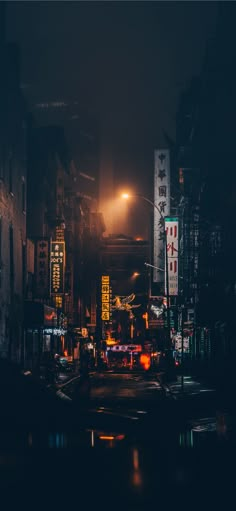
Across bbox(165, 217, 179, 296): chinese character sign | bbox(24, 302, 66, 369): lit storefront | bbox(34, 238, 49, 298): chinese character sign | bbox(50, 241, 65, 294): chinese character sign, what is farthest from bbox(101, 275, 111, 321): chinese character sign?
bbox(165, 217, 179, 296): chinese character sign

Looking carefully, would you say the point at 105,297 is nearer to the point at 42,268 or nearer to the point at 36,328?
the point at 42,268

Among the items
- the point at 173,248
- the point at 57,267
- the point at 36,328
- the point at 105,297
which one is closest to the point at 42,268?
the point at 57,267

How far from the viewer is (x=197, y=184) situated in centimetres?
6594

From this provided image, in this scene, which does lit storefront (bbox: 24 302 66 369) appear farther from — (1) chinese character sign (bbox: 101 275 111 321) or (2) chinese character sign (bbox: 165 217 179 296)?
(1) chinese character sign (bbox: 101 275 111 321)

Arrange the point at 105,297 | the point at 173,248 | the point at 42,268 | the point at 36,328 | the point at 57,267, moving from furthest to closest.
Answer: the point at 105,297 < the point at 57,267 < the point at 42,268 < the point at 36,328 < the point at 173,248

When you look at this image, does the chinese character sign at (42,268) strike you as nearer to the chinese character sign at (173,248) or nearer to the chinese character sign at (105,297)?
the chinese character sign at (173,248)

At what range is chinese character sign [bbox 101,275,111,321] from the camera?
3878 inches

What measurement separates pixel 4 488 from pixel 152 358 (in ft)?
223

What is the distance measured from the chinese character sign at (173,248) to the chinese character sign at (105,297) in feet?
139

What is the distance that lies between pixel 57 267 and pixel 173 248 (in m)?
14.2

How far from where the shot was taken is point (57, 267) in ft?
213

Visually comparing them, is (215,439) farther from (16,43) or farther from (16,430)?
(16,43)

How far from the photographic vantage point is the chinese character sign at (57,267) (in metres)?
64.2

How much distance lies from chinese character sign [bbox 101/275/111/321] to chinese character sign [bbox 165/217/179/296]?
1664 inches
